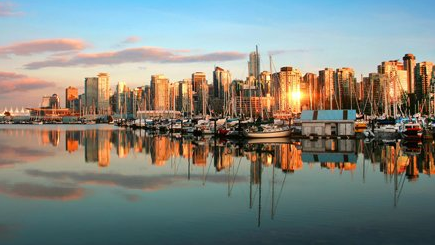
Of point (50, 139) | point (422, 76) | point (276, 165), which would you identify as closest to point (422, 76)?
point (422, 76)

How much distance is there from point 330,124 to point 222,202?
1952 inches

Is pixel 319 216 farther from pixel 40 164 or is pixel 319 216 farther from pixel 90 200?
pixel 40 164

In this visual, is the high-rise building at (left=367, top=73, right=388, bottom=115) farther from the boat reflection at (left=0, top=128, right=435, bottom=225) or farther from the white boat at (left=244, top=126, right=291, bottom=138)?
the boat reflection at (left=0, top=128, right=435, bottom=225)

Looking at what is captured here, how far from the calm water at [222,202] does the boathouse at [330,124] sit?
2852 centimetres

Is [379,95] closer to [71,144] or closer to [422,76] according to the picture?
[422,76]

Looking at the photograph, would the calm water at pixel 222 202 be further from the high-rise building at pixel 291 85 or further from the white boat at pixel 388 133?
the high-rise building at pixel 291 85

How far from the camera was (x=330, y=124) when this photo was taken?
6769cm

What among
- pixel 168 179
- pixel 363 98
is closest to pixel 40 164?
pixel 168 179

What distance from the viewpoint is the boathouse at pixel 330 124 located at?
220 ft

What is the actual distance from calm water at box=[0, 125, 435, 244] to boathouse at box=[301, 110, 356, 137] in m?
28.5

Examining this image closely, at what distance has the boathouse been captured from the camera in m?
67.1

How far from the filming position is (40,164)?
39031mm

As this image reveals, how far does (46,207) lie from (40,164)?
20.1m

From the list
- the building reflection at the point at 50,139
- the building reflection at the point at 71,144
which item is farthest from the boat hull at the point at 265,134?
the building reflection at the point at 50,139
